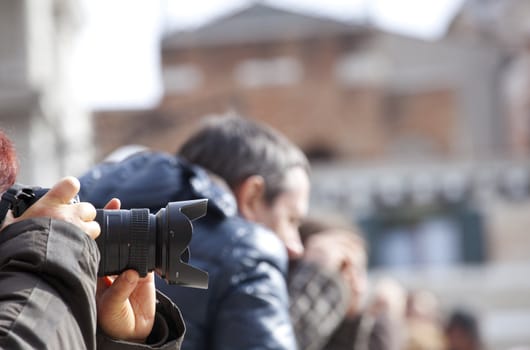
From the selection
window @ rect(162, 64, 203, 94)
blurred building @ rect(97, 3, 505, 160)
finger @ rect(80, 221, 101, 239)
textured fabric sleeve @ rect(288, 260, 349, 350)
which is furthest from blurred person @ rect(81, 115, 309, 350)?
window @ rect(162, 64, 203, 94)

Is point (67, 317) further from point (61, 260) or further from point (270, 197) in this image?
point (270, 197)

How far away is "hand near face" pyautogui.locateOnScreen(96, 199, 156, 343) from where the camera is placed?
2043mm

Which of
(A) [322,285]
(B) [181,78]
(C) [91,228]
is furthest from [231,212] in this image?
(B) [181,78]

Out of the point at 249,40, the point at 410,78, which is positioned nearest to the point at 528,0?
the point at 410,78

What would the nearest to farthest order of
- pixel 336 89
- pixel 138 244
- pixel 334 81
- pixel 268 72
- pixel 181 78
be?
pixel 138 244 < pixel 334 81 < pixel 336 89 < pixel 268 72 < pixel 181 78

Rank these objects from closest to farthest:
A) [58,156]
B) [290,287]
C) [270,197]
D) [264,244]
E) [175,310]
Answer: [175,310], [264,244], [270,197], [290,287], [58,156]

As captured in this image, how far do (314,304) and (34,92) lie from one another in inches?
429

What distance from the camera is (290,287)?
346cm

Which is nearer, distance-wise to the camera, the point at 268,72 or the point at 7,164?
the point at 7,164

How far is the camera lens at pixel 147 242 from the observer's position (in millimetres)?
1984

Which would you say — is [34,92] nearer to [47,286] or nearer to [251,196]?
[251,196]

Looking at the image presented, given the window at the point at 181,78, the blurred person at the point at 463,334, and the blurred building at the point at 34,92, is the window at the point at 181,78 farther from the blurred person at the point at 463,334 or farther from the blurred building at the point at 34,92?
the blurred person at the point at 463,334

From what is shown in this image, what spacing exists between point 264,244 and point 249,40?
35105 millimetres

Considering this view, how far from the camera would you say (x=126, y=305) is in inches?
81.4
